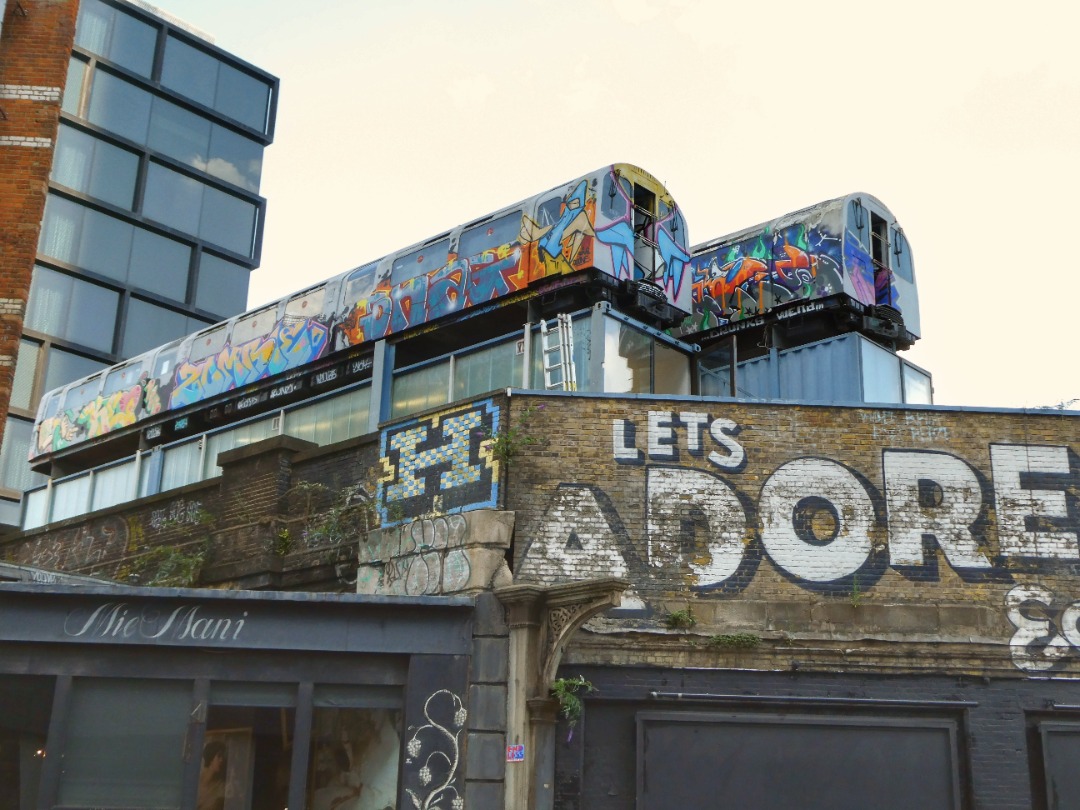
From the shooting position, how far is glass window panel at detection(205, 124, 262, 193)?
2208 inches

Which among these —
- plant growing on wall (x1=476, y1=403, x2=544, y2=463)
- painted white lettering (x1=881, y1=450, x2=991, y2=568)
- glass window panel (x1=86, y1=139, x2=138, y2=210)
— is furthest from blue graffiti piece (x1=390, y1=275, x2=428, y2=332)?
glass window panel (x1=86, y1=139, x2=138, y2=210)

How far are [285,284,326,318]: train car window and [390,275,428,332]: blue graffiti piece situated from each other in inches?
79.3

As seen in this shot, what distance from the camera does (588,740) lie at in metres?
15.0

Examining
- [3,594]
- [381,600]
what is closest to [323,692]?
[381,600]

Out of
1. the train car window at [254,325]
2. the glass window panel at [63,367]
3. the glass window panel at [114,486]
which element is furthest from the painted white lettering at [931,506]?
the glass window panel at [63,367]

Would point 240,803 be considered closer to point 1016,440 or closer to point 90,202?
point 1016,440

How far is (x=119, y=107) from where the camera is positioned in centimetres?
5275

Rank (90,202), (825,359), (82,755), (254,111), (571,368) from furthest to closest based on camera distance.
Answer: (254,111) → (90,202) → (825,359) → (571,368) → (82,755)

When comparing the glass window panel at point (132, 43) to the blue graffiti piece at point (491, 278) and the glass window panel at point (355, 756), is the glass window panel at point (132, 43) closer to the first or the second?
the blue graffiti piece at point (491, 278)

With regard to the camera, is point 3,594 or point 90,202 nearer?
point 3,594

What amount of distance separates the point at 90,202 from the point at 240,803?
4119 centimetres

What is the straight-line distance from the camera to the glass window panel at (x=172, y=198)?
5345 cm

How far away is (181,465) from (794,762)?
1351cm

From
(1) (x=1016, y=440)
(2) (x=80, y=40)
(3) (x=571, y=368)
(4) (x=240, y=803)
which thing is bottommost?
(4) (x=240, y=803)
